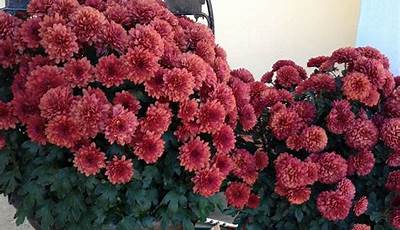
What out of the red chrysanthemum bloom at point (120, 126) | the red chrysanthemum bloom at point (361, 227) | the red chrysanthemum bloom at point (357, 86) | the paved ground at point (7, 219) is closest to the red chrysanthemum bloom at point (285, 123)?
the red chrysanthemum bloom at point (357, 86)

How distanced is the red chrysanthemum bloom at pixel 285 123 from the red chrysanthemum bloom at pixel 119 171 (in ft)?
1.04

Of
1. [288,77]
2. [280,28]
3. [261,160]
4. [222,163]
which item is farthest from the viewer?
[280,28]

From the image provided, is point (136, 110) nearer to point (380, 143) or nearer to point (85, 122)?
point (85, 122)

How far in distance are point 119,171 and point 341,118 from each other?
0.43 metres

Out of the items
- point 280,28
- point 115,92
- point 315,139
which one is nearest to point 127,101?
point 115,92

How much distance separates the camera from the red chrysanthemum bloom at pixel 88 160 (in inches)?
34.2

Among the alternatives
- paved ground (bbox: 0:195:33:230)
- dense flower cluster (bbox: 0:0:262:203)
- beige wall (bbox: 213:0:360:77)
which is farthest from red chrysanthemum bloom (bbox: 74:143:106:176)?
beige wall (bbox: 213:0:360:77)

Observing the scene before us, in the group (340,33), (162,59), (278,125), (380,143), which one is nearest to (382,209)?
(380,143)

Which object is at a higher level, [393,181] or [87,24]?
[87,24]

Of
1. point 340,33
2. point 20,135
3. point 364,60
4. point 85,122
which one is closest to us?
point 85,122

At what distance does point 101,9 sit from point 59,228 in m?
0.41

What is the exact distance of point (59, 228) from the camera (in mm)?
945

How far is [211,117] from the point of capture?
0.93 metres

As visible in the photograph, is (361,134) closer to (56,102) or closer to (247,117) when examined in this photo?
(247,117)
